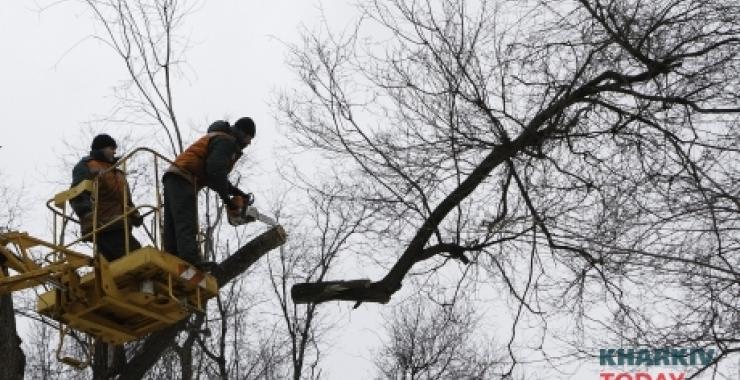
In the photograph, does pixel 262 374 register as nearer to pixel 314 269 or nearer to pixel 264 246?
pixel 314 269

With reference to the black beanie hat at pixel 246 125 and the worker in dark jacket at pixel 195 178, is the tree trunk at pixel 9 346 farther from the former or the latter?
the black beanie hat at pixel 246 125

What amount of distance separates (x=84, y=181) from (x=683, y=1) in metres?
5.49

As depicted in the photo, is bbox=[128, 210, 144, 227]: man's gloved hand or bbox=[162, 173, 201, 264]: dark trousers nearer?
bbox=[162, 173, 201, 264]: dark trousers

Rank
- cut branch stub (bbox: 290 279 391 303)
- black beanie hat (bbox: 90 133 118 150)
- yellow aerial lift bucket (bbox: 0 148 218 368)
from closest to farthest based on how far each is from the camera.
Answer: yellow aerial lift bucket (bbox: 0 148 218 368), black beanie hat (bbox: 90 133 118 150), cut branch stub (bbox: 290 279 391 303)

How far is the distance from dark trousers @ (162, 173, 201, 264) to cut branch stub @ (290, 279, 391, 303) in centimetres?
195

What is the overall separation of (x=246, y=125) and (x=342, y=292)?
2.21 m

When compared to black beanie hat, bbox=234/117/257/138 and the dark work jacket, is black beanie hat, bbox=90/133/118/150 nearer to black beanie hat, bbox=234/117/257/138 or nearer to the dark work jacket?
the dark work jacket

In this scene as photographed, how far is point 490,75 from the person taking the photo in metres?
9.46

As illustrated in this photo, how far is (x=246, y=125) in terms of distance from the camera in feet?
24.6

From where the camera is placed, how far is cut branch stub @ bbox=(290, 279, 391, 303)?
885cm

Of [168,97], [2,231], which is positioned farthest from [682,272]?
[168,97]

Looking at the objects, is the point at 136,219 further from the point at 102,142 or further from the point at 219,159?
the point at 219,159

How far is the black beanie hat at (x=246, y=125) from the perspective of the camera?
7.50 meters

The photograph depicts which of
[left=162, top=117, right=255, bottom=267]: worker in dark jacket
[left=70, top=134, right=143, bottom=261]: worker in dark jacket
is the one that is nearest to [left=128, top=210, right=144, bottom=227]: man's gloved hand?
[left=70, top=134, right=143, bottom=261]: worker in dark jacket
